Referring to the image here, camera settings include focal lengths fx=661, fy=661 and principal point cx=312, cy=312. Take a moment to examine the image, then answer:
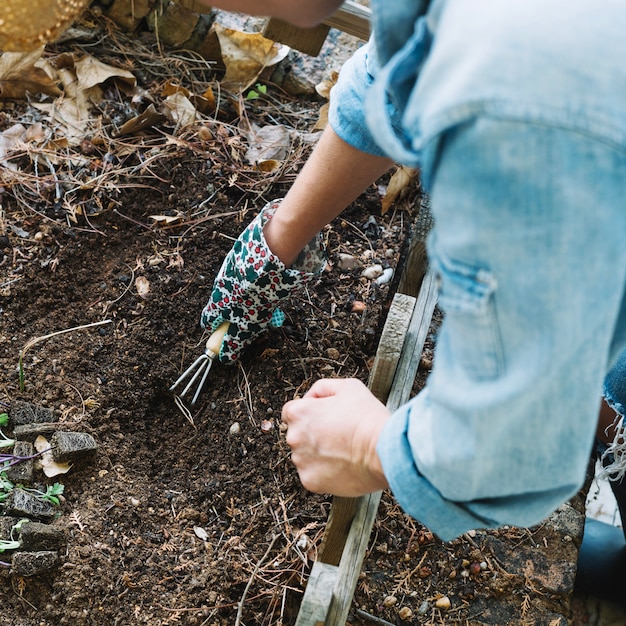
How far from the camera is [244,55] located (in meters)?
2.14

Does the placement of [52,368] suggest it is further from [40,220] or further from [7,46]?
[7,46]

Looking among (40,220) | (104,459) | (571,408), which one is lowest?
(104,459)

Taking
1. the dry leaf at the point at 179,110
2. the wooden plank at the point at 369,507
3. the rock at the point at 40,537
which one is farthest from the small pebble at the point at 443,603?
the dry leaf at the point at 179,110

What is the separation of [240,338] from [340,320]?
29 cm

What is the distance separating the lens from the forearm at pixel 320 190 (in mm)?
1318

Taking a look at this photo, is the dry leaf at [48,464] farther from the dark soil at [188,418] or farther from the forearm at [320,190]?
the forearm at [320,190]

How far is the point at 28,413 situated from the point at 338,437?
0.89 m

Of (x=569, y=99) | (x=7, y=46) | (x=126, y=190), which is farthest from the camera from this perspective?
(x=126, y=190)

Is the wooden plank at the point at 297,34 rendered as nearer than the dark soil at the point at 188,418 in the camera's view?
No

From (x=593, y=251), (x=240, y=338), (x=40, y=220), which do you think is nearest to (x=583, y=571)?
(x=240, y=338)

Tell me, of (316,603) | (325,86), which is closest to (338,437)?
(316,603)

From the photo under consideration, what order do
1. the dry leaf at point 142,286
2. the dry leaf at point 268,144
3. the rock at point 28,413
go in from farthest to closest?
the dry leaf at point 268,144 → the dry leaf at point 142,286 → the rock at point 28,413

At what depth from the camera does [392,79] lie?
65cm

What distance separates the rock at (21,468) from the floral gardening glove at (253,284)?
0.49 meters
